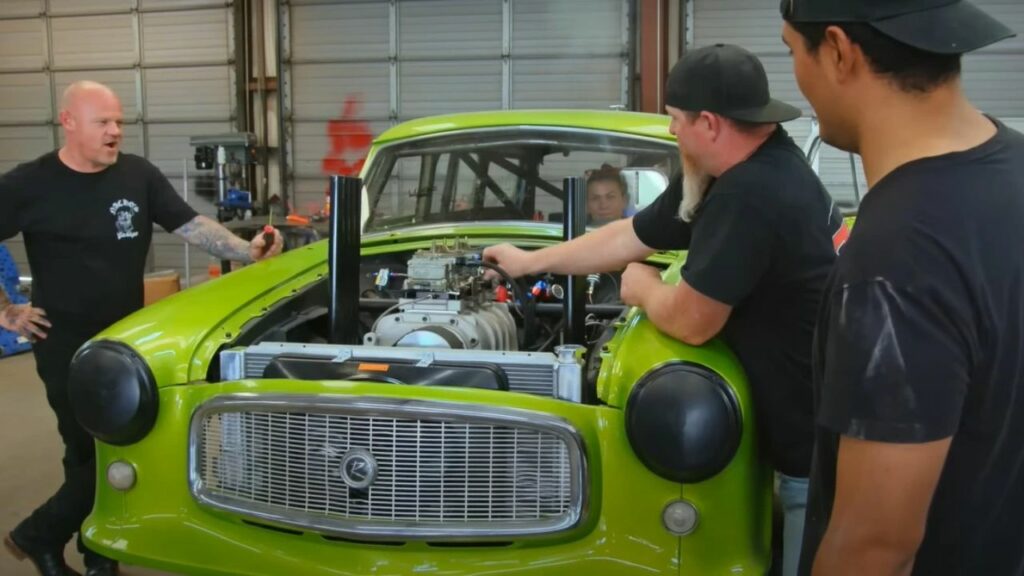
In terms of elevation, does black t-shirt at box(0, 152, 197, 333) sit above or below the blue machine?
above

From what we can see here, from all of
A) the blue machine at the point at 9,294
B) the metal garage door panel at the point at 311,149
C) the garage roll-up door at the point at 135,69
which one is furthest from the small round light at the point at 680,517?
the garage roll-up door at the point at 135,69

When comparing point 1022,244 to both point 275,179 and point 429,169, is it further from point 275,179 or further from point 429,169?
point 275,179

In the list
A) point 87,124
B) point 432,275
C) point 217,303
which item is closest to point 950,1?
point 432,275

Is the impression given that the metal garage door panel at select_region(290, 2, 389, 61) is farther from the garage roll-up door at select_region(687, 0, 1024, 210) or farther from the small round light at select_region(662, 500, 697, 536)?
the small round light at select_region(662, 500, 697, 536)

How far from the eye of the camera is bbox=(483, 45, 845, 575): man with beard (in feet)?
5.92

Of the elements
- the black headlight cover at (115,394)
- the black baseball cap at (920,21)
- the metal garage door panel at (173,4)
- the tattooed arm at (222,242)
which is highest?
the metal garage door panel at (173,4)

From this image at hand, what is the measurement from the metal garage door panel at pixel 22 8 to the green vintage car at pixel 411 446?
10968 millimetres

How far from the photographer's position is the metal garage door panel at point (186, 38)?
10.9 m

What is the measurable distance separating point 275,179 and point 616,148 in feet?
27.3

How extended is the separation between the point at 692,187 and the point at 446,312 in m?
0.82

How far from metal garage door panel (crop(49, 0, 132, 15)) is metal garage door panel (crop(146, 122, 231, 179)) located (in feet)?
5.18

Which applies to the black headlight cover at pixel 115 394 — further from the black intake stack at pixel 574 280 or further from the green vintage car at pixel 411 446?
the black intake stack at pixel 574 280

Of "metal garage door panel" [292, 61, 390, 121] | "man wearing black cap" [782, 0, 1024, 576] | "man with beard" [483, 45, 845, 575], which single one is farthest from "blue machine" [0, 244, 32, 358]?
"man wearing black cap" [782, 0, 1024, 576]

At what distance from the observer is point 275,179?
36.3 feet
